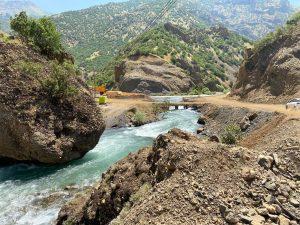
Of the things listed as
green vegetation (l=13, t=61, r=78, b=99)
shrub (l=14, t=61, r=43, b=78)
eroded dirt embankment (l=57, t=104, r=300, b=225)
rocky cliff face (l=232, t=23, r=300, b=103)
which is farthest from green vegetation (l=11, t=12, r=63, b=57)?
rocky cliff face (l=232, t=23, r=300, b=103)

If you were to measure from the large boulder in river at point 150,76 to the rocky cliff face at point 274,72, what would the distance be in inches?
1857

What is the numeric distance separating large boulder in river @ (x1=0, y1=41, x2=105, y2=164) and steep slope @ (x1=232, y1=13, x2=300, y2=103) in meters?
34.8

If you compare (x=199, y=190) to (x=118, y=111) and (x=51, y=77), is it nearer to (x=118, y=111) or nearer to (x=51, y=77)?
(x=51, y=77)

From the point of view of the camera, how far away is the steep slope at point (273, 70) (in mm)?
61438

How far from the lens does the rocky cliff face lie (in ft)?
201

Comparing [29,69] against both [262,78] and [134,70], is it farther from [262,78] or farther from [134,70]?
[134,70]

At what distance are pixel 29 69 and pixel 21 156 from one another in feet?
24.1

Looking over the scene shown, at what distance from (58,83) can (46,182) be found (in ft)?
30.6

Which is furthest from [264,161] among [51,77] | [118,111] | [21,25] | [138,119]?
[118,111]

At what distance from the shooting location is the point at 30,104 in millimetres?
32594

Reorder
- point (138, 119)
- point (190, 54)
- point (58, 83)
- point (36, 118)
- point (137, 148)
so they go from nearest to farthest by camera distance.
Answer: point (36, 118), point (58, 83), point (137, 148), point (138, 119), point (190, 54)

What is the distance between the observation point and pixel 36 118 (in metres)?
32.4

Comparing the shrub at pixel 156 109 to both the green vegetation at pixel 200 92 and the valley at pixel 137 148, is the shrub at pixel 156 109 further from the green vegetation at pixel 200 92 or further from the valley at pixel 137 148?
the green vegetation at pixel 200 92

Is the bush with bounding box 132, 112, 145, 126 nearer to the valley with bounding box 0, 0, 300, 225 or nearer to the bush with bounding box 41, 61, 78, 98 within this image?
the valley with bounding box 0, 0, 300, 225
